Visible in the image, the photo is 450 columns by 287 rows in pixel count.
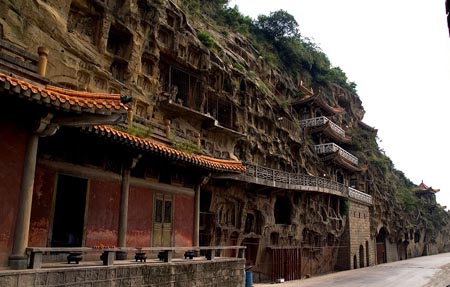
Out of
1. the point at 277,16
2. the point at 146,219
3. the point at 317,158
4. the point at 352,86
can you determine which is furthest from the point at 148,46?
the point at 352,86

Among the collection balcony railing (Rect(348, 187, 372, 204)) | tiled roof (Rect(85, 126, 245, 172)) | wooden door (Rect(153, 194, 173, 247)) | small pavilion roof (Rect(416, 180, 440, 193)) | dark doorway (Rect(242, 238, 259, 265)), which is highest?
small pavilion roof (Rect(416, 180, 440, 193))

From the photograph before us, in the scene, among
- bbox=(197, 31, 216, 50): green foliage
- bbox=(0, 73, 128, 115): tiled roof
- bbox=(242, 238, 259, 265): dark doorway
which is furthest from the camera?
bbox=(197, 31, 216, 50): green foliage

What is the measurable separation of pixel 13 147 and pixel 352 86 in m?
48.0

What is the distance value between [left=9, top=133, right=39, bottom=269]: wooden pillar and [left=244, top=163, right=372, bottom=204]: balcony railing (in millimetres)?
13891

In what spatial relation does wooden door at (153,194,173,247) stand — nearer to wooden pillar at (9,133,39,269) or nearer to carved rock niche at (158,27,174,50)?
wooden pillar at (9,133,39,269)

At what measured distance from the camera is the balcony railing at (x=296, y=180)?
21.6 m

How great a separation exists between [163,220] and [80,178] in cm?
337

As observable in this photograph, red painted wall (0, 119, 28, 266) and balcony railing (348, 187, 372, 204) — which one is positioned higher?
balcony railing (348, 187, 372, 204)

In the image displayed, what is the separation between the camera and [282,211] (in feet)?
89.2

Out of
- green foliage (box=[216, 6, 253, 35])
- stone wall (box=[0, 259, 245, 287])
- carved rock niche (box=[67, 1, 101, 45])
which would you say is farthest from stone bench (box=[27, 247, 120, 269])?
green foliage (box=[216, 6, 253, 35])

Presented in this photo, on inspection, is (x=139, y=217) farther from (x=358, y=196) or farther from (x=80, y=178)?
(x=358, y=196)

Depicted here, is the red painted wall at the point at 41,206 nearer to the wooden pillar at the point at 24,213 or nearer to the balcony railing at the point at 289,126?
the wooden pillar at the point at 24,213

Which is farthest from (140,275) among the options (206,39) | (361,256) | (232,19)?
(361,256)

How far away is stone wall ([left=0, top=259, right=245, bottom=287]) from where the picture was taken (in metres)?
6.78
